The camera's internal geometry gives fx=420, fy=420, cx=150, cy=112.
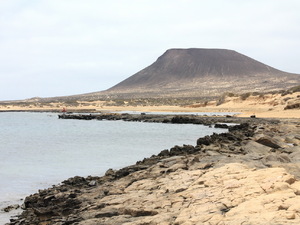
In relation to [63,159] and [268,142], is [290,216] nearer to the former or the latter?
[268,142]

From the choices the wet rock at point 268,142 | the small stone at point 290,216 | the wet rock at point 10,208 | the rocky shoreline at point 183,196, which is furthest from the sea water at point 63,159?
the small stone at point 290,216

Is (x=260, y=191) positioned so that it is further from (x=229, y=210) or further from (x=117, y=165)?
(x=117, y=165)

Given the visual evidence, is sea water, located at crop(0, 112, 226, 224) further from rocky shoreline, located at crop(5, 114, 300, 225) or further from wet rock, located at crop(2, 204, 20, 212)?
rocky shoreline, located at crop(5, 114, 300, 225)

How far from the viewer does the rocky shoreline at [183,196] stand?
7312mm

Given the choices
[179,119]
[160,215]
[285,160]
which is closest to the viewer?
[160,215]

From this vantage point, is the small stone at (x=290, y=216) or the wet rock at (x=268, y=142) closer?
the small stone at (x=290, y=216)

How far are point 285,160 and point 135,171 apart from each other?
4667 mm

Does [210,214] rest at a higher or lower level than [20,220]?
higher

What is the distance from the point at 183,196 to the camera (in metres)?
8.98

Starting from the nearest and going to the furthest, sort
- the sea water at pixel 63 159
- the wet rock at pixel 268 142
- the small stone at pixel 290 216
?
the small stone at pixel 290 216
the sea water at pixel 63 159
the wet rock at pixel 268 142

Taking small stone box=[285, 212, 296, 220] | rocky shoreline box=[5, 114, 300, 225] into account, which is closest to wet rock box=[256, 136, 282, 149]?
rocky shoreline box=[5, 114, 300, 225]

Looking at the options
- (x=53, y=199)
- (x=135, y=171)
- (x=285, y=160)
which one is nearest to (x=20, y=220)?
(x=53, y=199)

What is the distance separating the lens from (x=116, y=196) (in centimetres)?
1016

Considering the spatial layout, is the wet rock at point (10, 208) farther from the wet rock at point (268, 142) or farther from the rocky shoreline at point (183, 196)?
the wet rock at point (268, 142)
